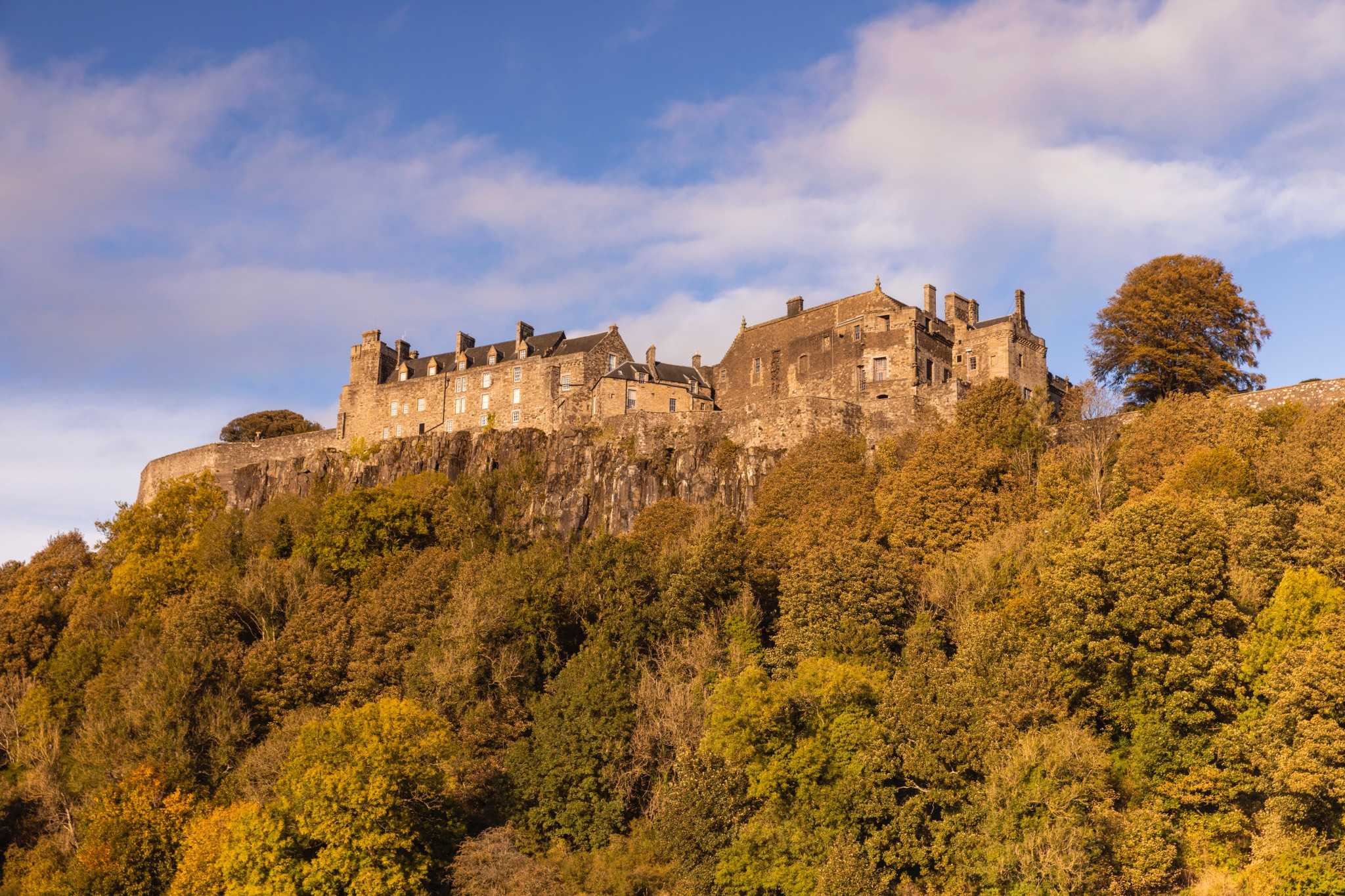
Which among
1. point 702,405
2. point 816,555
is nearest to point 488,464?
point 702,405

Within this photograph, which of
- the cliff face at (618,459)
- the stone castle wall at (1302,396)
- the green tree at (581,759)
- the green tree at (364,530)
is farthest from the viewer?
the cliff face at (618,459)

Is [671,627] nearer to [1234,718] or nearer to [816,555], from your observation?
[816,555]

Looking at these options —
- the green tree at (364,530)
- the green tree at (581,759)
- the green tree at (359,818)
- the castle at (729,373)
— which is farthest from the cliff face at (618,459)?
the green tree at (359,818)

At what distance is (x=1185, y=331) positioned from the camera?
49281mm

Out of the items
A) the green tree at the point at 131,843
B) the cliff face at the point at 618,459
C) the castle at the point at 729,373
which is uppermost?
the castle at the point at 729,373

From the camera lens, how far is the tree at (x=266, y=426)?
8812 centimetres

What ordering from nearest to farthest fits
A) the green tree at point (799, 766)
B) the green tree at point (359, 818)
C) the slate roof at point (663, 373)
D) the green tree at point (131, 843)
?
the green tree at point (799, 766), the green tree at point (359, 818), the green tree at point (131, 843), the slate roof at point (663, 373)

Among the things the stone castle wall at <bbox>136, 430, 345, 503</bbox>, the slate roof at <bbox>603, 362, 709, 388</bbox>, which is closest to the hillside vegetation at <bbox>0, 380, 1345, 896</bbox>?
the slate roof at <bbox>603, 362, 709, 388</bbox>

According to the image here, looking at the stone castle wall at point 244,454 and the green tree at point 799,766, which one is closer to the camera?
the green tree at point 799,766

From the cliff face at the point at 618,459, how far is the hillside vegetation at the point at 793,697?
3.15m

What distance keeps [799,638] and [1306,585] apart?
13.8 meters

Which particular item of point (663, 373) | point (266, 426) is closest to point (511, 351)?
point (663, 373)

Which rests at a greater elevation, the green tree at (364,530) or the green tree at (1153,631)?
the green tree at (364,530)

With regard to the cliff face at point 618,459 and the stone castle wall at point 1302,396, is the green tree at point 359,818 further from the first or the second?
the stone castle wall at point 1302,396
